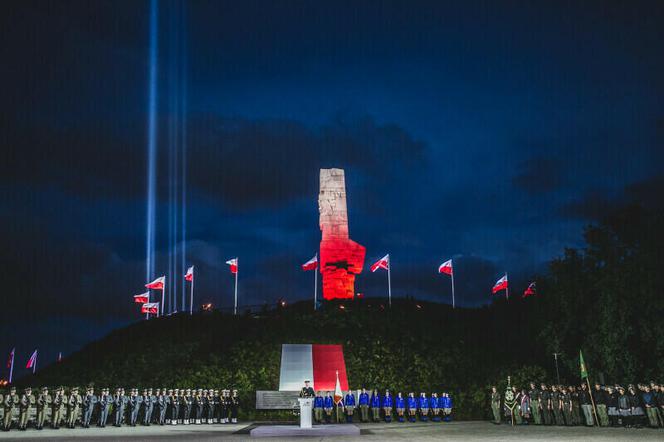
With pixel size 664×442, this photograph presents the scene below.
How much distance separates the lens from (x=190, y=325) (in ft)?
151

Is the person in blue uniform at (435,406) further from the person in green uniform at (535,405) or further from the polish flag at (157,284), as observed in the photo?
the polish flag at (157,284)

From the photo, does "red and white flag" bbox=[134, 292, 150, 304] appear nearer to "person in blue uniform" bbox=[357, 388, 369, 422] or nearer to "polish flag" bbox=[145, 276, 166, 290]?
"polish flag" bbox=[145, 276, 166, 290]

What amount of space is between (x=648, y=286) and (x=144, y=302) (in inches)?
1475

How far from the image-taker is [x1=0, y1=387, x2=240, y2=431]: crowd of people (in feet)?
91.0

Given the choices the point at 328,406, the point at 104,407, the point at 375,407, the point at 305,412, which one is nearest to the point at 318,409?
the point at 328,406

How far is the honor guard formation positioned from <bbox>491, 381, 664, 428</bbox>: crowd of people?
10.1 feet

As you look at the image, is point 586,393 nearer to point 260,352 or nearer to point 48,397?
point 260,352

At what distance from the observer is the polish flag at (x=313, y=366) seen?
3566 cm

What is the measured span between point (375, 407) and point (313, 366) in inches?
239

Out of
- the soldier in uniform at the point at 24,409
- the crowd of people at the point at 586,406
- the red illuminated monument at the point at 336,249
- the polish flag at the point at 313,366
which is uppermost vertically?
the red illuminated monument at the point at 336,249

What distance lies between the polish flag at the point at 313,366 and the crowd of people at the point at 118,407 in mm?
4033

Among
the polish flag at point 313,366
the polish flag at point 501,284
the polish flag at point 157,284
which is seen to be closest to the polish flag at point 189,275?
the polish flag at point 157,284

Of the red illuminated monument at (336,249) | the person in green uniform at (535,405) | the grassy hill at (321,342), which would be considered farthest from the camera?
the red illuminated monument at (336,249)

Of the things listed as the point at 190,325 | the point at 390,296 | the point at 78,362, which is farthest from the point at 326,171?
the point at 78,362
